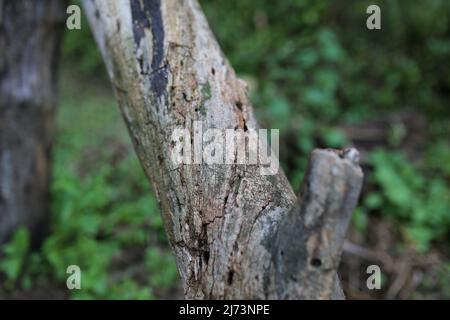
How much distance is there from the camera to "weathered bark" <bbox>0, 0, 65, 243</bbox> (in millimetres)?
3199

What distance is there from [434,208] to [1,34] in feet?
11.2

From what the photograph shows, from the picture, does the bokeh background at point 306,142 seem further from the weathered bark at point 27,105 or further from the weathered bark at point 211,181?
the weathered bark at point 211,181

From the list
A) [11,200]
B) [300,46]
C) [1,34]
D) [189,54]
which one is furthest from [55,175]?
[300,46]

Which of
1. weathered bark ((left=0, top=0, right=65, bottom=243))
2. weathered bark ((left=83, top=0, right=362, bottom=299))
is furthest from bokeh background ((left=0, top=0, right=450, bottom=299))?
weathered bark ((left=83, top=0, right=362, bottom=299))

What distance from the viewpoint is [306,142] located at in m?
4.73

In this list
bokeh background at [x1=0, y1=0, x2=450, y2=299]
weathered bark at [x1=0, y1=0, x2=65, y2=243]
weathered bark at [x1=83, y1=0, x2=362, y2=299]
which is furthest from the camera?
bokeh background at [x1=0, y1=0, x2=450, y2=299]

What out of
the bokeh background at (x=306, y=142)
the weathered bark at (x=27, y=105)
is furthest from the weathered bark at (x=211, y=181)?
the bokeh background at (x=306, y=142)

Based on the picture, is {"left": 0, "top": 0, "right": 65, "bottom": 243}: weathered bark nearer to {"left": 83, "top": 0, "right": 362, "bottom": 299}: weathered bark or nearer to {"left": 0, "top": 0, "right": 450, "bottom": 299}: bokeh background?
{"left": 0, "top": 0, "right": 450, "bottom": 299}: bokeh background

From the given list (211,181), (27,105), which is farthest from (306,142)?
(211,181)

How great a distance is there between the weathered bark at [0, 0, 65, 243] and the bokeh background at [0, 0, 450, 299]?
171 millimetres

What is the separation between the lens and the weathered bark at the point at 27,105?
Answer: 3199 millimetres

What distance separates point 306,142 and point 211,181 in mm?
2979

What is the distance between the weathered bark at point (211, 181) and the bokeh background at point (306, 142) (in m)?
1.04

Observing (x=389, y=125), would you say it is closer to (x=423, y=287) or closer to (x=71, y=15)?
(x=423, y=287)
